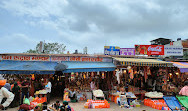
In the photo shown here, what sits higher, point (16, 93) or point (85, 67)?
point (85, 67)

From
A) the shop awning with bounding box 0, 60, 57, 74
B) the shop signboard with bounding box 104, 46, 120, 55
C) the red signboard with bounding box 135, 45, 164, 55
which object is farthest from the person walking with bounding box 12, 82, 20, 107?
the red signboard with bounding box 135, 45, 164, 55

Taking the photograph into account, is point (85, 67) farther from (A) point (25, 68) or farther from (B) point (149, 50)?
(B) point (149, 50)

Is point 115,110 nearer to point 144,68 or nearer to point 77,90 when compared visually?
point 77,90

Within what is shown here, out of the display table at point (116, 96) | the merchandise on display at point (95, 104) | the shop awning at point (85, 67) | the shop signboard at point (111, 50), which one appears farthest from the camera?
the shop signboard at point (111, 50)

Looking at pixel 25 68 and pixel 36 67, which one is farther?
pixel 36 67

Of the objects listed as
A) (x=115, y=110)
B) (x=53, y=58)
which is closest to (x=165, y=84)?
(x=115, y=110)

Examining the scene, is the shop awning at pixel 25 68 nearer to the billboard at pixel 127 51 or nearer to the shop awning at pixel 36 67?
the shop awning at pixel 36 67

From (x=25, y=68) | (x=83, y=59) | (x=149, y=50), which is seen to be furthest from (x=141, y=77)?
(x=25, y=68)

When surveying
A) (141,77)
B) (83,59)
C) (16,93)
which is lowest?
(16,93)

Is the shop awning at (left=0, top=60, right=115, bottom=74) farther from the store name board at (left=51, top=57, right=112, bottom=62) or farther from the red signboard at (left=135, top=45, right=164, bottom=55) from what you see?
the red signboard at (left=135, top=45, right=164, bottom=55)

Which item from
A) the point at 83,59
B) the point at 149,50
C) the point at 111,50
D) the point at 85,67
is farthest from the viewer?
the point at 149,50

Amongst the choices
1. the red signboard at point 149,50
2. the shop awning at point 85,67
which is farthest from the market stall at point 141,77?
the red signboard at point 149,50

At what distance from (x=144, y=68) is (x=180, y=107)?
375 cm

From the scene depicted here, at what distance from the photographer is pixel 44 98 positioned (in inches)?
344
